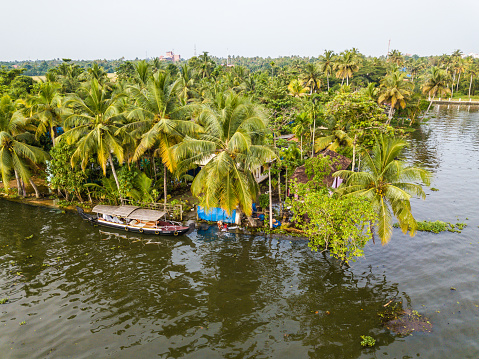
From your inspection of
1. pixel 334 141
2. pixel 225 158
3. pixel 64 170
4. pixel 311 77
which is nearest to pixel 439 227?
pixel 334 141

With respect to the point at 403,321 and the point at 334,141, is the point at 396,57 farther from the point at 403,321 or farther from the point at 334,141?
the point at 403,321

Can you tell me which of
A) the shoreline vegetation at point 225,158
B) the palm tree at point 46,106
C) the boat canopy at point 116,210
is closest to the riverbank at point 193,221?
the shoreline vegetation at point 225,158

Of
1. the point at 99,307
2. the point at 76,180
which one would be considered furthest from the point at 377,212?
the point at 76,180

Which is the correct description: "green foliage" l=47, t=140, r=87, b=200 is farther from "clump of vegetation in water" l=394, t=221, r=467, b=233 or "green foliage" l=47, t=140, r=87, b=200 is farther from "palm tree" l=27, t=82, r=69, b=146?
"clump of vegetation in water" l=394, t=221, r=467, b=233

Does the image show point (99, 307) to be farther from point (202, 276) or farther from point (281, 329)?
point (281, 329)

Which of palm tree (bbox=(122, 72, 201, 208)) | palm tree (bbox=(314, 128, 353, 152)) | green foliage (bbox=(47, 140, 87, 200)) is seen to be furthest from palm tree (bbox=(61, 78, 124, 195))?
palm tree (bbox=(314, 128, 353, 152))

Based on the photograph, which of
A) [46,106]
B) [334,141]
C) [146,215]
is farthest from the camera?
[334,141]

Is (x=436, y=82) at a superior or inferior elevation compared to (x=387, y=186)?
superior
